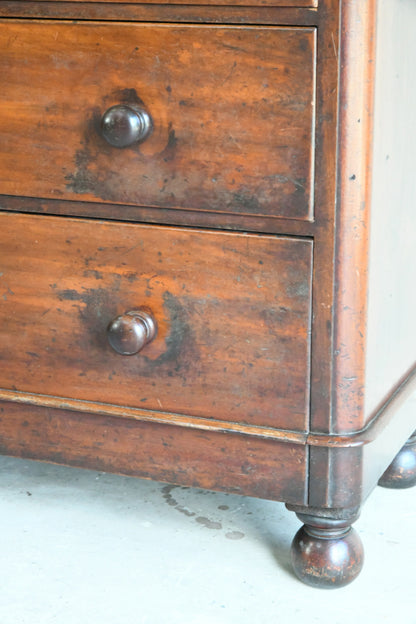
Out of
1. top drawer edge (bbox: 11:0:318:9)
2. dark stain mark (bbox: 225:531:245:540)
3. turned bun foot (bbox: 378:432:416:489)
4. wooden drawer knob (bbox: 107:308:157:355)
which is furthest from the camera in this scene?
turned bun foot (bbox: 378:432:416:489)

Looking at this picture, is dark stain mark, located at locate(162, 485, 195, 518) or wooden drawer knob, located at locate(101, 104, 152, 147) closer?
wooden drawer knob, located at locate(101, 104, 152, 147)

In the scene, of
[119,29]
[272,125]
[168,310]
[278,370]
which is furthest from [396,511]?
[119,29]

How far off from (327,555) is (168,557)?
0.22 meters

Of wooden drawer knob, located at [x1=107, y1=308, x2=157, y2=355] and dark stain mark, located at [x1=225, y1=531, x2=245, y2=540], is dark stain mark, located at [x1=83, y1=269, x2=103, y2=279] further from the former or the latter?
dark stain mark, located at [x1=225, y1=531, x2=245, y2=540]

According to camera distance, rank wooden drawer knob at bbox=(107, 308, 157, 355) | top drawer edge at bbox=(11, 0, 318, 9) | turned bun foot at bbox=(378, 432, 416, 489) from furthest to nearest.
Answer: turned bun foot at bbox=(378, 432, 416, 489), wooden drawer knob at bbox=(107, 308, 157, 355), top drawer edge at bbox=(11, 0, 318, 9)

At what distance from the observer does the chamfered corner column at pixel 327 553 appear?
110 cm

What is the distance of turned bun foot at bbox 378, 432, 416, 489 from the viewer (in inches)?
54.2

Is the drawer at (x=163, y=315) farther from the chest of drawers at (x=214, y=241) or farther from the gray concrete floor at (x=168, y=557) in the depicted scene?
the gray concrete floor at (x=168, y=557)

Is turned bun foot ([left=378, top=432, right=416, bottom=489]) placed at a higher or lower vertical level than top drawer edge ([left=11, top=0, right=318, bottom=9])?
lower

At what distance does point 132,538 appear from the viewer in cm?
123

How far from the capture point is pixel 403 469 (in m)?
1.38

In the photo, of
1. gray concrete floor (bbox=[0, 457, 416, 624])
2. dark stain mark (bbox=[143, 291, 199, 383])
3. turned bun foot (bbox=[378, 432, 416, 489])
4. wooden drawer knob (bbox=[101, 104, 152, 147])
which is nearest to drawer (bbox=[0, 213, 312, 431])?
dark stain mark (bbox=[143, 291, 199, 383])

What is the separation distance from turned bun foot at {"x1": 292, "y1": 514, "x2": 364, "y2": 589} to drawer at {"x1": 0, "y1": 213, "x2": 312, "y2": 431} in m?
0.15

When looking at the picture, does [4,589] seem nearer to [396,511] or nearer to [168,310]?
[168,310]
